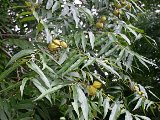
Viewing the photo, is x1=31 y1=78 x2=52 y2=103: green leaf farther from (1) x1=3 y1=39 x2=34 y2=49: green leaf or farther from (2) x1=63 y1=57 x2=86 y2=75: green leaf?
(1) x1=3 y1=39 x2=34 y2=49: green leaf

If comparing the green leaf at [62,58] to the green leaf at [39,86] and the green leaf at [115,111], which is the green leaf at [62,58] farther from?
the green leaf at [115,111]

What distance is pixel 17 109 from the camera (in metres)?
1.44

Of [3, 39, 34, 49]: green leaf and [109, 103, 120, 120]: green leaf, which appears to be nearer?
[109, 103, 120, 120]: green leaf

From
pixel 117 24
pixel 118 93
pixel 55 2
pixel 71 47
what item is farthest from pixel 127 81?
pixel 55 2

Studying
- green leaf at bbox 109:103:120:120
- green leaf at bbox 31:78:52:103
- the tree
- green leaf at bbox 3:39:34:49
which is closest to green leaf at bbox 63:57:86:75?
the tree

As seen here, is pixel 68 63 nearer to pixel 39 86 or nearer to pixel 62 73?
pixel 62 73

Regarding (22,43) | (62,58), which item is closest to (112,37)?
(62,58)

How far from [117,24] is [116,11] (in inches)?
5.7

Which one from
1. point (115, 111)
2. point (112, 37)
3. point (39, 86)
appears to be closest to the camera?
point (39, 86)

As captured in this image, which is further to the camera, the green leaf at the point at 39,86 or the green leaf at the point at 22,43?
the green leaf at the point at 22,43

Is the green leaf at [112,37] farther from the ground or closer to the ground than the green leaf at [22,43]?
closer to the ground

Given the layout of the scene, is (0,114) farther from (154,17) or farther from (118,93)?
(154,17)

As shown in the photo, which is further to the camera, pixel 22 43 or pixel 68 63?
pixel 22 43

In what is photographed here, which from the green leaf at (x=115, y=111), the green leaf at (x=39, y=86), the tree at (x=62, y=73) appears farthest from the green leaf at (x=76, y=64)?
the green leaf at (x=115, y=111)
